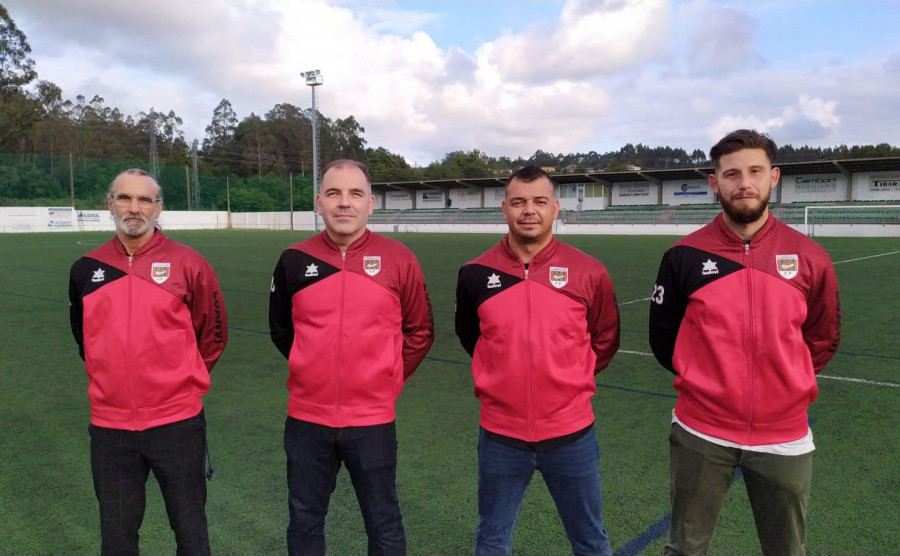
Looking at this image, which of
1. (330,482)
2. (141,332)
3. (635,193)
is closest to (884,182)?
(635,193)

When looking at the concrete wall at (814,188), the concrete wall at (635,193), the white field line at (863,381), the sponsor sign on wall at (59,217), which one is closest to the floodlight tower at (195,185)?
the sponsor sign on wall at (59,217)

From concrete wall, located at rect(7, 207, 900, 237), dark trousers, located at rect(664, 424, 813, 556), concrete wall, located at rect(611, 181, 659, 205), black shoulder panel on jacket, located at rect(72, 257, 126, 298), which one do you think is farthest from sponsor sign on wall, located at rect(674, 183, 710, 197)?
black shoulder panel on jacket, located at rect(72, 257, 126, 298)

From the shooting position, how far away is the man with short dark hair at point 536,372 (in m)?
2.45

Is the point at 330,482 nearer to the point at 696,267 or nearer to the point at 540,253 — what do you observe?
the point at 540,253

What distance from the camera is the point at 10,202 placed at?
4641cm

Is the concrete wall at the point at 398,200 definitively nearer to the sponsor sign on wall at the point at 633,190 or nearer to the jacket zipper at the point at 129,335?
the sponsor sign on wall at the point at 633,190

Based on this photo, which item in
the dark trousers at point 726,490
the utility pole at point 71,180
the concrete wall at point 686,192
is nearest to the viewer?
the dark trousers at point 726,490

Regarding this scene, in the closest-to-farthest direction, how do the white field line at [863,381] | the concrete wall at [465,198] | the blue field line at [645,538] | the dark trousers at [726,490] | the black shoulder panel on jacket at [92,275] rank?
the dark trousers at [726,490] → the black shoulder panel on jacket at [92,275] → the blue field line at [645,538] → the white field line at [863,381] → the concrete wall at [465,198]

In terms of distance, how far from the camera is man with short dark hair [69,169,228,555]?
8.26 feet

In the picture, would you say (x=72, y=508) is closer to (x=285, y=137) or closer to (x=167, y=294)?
(x=167, y=294)

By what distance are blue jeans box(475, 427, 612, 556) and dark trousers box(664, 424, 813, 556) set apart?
29cm

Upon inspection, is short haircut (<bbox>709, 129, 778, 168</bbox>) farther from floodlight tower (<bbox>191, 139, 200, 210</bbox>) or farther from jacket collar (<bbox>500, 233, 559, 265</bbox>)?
floodlight tower (<bbox>191, 139, 200, 210</bbox>)

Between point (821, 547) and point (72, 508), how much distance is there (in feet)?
12.5

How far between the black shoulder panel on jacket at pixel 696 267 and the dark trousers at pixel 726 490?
55 cm
